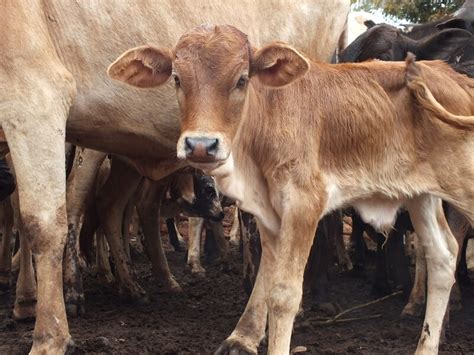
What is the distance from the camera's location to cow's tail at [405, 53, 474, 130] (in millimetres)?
5531

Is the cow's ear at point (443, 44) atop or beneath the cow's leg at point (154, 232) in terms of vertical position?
atop

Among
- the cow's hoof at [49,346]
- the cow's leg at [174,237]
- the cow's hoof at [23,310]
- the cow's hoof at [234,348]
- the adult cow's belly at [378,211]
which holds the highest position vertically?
the cow's leg at [174,237]

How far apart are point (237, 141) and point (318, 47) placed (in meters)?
2.23

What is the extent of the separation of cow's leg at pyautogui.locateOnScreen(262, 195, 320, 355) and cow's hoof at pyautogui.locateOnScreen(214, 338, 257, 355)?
92 centimetres

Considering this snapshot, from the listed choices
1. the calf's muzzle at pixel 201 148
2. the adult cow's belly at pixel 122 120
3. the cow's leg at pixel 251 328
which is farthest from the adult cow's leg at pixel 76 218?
the calf's muzzle at pixel 201 148

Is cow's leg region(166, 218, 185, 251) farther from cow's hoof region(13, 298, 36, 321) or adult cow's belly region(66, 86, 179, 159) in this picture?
adult cow's belly region(66, 86, 179, 159)

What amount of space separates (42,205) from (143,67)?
42.5 inches

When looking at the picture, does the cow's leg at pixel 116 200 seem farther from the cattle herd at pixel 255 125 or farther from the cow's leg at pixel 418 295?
the cow's leg at pixel 418 295

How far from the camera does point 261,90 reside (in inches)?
218

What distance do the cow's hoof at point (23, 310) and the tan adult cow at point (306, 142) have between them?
1.77m

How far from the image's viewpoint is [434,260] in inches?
239

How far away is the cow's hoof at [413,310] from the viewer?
7242mm

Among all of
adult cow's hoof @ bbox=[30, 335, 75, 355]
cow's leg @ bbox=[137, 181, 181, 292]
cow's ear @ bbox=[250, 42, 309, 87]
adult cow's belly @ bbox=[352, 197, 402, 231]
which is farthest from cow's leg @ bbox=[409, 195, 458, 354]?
cow's leg @ bbox=[137, 181, 181, 292]

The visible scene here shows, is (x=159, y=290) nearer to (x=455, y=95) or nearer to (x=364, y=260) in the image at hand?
(x=364, y=260)
